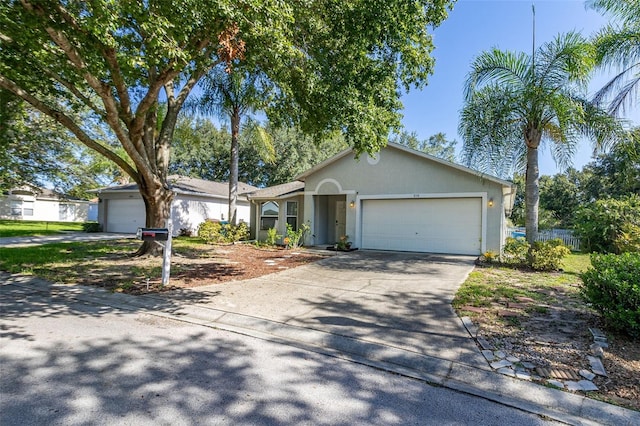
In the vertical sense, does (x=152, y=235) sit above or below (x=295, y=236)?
above

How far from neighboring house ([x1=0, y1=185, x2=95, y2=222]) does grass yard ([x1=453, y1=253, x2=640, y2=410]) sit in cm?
3453

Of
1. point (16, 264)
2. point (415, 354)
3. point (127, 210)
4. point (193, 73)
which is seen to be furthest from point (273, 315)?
point (127, 210)

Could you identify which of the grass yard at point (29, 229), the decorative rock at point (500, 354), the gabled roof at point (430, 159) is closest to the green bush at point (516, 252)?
the gabled roof at point (430, 159)

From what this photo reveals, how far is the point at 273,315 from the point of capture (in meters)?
5.55

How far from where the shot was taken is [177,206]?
20.3 m

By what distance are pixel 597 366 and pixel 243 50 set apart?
26.0ft

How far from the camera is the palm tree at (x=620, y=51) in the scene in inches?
349

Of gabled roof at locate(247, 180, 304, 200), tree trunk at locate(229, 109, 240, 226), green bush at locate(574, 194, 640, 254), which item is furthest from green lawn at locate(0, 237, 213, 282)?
green bush at locate(574, 194, 640, 254)

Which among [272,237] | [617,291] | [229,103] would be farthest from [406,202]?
[229,103]

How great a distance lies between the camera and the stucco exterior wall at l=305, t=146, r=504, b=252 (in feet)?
40.3

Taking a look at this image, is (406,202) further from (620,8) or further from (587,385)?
(587,385)

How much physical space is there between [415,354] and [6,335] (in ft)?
17.1

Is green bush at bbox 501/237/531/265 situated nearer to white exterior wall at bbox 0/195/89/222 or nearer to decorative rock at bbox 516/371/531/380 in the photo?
decorative rock at bbox 516/371/531/380

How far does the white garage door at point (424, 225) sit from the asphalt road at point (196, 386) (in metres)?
10.3
